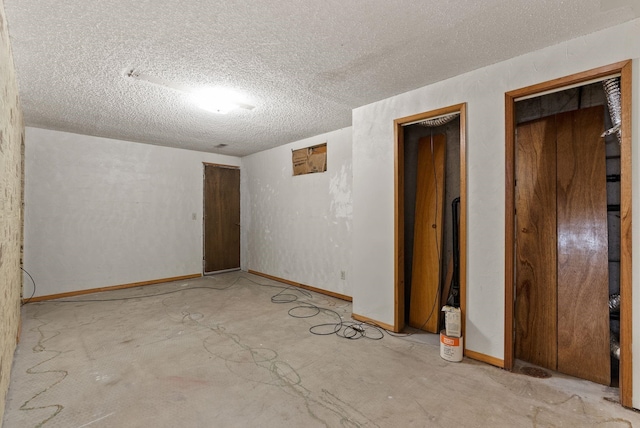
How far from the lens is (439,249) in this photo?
3.01 m

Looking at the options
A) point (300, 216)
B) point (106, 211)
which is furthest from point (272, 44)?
point (106, 211)

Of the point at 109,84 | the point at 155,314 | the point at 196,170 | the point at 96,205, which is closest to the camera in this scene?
the point at 109,84

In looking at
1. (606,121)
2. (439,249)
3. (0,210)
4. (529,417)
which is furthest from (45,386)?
(606,121)

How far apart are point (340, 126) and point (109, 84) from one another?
2.66 meters

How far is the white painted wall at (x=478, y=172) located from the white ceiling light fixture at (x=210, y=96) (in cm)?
130

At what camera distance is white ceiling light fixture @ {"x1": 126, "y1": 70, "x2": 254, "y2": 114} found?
104 inches

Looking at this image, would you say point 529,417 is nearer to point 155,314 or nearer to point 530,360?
point 530,360

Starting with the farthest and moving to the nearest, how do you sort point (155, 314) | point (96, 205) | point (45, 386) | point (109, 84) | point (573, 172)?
point (96, 205) < point (155, 314) < point (109, 84) < point (573, 172) < point (45, 386)

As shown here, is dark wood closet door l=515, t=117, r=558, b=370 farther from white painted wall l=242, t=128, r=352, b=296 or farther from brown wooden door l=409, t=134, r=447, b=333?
white painted wall l=242, t=128, r=352, b=296

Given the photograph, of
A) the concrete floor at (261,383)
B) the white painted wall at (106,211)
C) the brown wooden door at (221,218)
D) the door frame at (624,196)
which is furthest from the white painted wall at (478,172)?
the white painted wall at (106,211)

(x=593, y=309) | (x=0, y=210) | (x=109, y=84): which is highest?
(x=109, y=84)

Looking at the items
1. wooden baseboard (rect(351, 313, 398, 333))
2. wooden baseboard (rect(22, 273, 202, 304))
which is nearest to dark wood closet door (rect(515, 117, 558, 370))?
wooden baseboard (rect(351, 313, 398, 333))

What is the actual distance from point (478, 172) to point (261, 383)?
2.31 m

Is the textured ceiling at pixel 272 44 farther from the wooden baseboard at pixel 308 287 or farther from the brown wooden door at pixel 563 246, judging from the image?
the wooden baseboard at pixel 308 287
